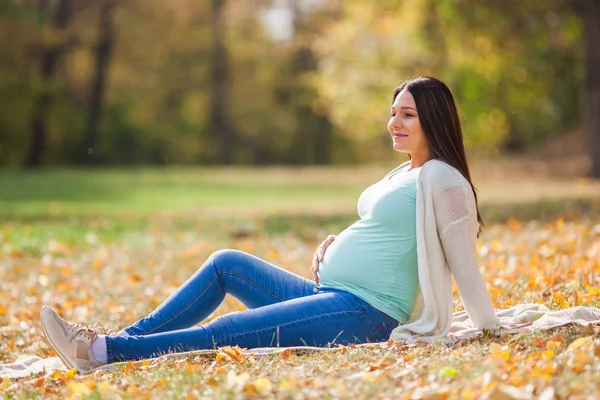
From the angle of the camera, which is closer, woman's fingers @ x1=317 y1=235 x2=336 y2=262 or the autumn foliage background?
the autumn foliage background

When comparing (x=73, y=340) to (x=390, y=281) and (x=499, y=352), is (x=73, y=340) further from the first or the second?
(x=499, y=352)

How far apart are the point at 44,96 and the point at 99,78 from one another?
2398 millimetres

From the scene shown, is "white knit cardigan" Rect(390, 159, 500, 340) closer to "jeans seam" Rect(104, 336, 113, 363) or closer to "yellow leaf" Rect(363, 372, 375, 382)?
"yellow leaf" Rect(363, 372, 375, 382)

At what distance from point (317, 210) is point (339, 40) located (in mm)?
12270

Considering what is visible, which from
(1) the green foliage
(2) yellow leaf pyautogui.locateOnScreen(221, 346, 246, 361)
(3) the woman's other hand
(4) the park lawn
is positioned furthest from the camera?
(1) the green foliage

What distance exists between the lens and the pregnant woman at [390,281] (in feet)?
14.0

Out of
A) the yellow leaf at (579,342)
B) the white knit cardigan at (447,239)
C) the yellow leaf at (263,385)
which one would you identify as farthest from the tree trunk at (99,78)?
the yellow leaf at (579,342)

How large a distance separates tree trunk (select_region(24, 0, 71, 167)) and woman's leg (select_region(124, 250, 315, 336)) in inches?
1209

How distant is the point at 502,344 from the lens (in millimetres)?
4195

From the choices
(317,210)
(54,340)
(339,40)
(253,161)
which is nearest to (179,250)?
(317,210)

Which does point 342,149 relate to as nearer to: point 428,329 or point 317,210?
point 317,210

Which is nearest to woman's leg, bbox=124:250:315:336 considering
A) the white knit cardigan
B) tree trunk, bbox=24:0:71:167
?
the white knit cardigan

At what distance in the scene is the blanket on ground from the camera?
14.1 feet

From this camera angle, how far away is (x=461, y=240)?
423cm
